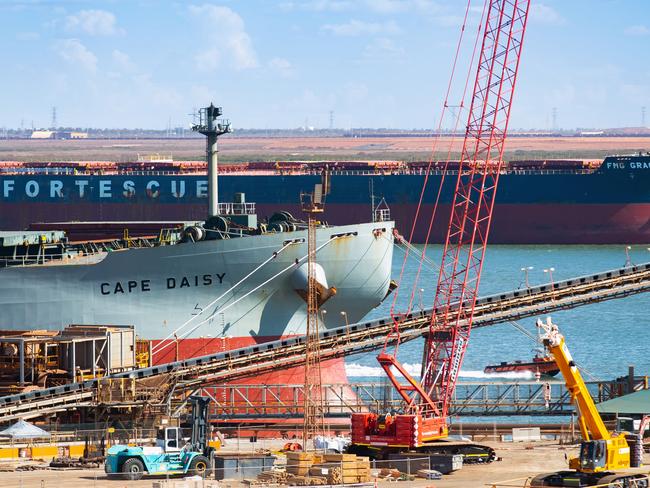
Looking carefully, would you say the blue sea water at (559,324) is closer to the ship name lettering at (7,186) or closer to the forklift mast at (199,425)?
the forklift mast at (199,425)

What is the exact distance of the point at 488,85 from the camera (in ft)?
144

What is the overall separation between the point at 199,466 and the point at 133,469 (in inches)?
54.8

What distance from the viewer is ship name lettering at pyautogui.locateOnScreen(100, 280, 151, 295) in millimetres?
41531

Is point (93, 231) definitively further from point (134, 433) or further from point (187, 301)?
point (134, 433)

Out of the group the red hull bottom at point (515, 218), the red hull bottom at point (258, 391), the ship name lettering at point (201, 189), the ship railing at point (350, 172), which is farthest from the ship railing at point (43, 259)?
the ship railing at point (350, 172)

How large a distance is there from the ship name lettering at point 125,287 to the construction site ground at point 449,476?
11970 millimetres

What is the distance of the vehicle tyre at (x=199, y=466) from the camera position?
28.8 m

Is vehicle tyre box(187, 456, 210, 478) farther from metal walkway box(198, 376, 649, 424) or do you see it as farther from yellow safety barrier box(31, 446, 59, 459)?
metal walkway box(198, 376, 649, 424)

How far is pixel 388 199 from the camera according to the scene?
102 m

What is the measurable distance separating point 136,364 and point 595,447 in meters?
17.0

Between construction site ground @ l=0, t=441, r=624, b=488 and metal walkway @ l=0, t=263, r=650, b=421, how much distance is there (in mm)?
6124

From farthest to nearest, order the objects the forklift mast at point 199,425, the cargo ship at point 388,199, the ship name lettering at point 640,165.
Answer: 1. the ship name lettering at point 640,165
2. the cargo ship at point 388,199
3. the forklift mast at point 199,425

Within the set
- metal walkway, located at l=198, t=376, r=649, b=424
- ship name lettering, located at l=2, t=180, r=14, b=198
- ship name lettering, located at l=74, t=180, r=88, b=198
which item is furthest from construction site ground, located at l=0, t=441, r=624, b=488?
ship name lettering, located at l=2, t=180, r=14, b=198

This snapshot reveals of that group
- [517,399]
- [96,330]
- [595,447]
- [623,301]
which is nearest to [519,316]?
[517,399]
